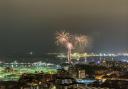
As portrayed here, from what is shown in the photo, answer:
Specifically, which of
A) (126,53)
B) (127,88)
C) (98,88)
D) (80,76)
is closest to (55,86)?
(98,88)

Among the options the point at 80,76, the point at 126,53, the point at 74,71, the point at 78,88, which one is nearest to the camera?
the point at 78,88

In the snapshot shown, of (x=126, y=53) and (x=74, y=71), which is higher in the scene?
(x=126, y=53)

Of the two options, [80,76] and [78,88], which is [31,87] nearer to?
[78,88]

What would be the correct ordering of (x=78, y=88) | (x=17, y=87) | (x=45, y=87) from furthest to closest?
(x=17, y=87), (x=45, y=87), (x=78, y=88)

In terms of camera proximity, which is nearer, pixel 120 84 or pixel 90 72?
pixel 120 84

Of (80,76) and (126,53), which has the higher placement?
(126,53)

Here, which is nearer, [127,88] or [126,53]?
[127,88]

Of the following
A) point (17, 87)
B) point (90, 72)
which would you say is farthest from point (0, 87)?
point (90, 72)

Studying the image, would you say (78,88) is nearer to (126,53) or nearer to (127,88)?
(127,88)

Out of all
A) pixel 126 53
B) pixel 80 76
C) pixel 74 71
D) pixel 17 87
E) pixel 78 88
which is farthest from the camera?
pixel 126 53
